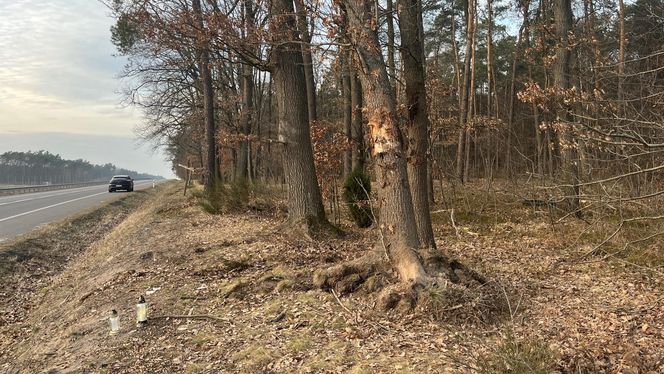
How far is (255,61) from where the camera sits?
9508mm

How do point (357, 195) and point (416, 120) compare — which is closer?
point (416, 120)

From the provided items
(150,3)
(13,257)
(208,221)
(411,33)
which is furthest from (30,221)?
(411,33)

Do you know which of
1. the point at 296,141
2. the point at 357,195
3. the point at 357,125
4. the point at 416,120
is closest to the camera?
the point at 416,120

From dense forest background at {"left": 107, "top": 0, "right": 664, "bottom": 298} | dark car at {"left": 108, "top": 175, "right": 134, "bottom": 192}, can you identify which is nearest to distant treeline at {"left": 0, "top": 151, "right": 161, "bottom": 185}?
dark car at {"left": 108, "top": 175, "right": 134, "bottom": 192}

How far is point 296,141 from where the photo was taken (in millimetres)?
9836

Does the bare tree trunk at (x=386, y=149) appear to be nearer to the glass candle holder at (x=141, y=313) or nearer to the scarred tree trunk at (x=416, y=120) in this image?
the scarred tree trunk at (x=416, y=120)

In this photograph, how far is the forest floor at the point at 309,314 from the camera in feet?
14.3

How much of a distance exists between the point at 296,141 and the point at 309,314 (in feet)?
16.2

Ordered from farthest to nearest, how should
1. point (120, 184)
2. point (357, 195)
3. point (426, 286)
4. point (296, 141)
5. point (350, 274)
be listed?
point (120, 184)
point (357, 195)
point (296, 141)
point (350, 274)
point (426, 286)

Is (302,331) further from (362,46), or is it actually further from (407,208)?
(362,46)

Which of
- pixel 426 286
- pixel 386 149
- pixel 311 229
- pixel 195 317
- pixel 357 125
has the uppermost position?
pixel 357 125

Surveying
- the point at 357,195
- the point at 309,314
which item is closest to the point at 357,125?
the point at 357,195

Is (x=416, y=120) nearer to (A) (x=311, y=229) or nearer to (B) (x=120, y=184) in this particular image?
(A) (x=311, y=229)

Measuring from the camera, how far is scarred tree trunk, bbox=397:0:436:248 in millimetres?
7703
